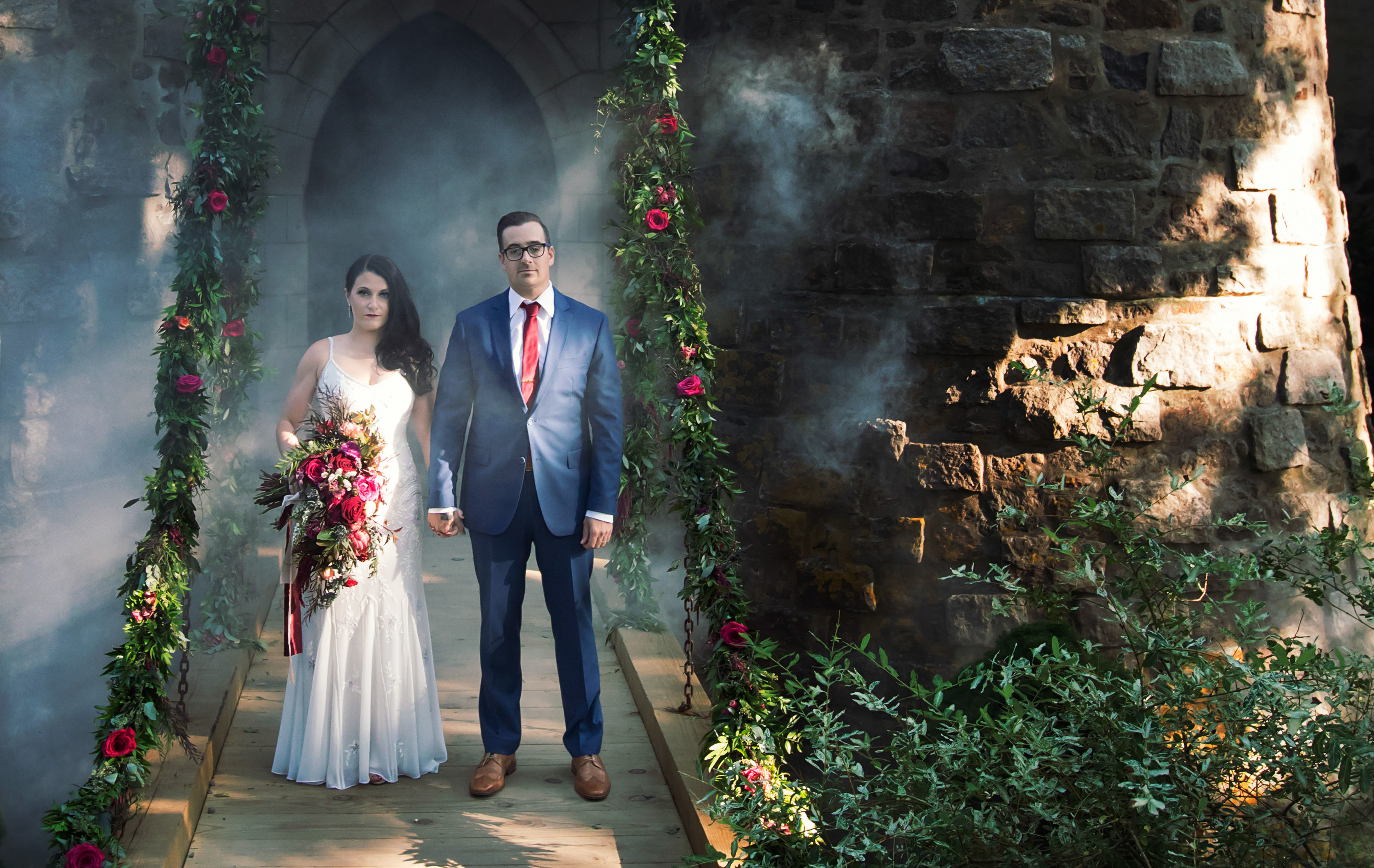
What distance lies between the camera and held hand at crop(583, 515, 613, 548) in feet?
8.89

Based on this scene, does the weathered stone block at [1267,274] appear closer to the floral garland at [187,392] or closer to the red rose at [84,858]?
the floral garland at [187,392]

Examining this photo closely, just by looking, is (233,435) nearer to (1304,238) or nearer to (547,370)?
(547,370)

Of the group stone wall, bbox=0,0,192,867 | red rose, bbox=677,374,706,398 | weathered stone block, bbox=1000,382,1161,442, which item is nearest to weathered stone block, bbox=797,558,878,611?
weathered stone block, bbox=1000,382,1161,442

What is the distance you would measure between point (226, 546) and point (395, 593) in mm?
1532

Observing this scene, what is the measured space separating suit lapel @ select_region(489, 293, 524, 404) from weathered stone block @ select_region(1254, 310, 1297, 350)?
2931mm

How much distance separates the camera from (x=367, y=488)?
2.72 meters

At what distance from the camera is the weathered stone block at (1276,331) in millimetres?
3842

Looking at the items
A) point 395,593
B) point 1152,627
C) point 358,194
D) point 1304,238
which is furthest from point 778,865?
point 358,194

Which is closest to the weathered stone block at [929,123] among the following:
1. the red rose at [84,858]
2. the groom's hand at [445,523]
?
the groom's hand at [445,523]

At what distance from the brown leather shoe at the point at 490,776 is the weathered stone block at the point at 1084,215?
8.80ft

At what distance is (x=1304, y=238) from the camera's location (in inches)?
154

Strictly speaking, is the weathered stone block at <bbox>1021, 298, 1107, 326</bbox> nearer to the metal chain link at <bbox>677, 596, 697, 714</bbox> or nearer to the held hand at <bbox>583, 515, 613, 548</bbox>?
the metal chain link at <bbox>677, 596, 697, 714</bbox>

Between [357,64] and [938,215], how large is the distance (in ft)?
10.8

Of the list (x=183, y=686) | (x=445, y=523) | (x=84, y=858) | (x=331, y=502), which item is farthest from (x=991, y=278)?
(x=84, y=858)
